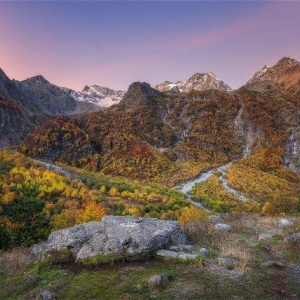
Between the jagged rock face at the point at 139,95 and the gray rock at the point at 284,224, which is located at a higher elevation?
the jagged rock face at the point at 139,95

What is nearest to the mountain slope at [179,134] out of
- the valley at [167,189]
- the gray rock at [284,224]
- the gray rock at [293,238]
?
the valley at [167,189]

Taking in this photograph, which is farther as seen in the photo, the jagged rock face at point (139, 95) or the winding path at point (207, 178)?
the jagged rock face at point (139, 95)

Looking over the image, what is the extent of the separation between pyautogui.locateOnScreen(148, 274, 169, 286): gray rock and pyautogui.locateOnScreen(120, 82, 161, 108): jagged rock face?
378 feet

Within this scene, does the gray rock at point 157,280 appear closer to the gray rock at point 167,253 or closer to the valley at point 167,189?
the valley at point 167,189

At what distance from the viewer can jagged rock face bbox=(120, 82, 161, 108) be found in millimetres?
125594

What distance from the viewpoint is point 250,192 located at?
59594mm

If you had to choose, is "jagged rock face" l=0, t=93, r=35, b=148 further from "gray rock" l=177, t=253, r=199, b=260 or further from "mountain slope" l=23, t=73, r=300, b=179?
"gray rock" l=177, t=253, r=199, b=260

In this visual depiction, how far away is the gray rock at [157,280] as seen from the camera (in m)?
A: 9.11

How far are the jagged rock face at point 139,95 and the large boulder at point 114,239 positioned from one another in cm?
11059

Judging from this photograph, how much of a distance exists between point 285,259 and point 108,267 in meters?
6.55

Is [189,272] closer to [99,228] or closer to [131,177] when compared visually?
[99,228]

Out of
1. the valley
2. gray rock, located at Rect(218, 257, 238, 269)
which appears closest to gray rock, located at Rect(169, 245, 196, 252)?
the valley

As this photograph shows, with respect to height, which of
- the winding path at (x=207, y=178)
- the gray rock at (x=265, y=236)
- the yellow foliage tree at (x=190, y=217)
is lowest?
the winding path at (x=207, y=178)

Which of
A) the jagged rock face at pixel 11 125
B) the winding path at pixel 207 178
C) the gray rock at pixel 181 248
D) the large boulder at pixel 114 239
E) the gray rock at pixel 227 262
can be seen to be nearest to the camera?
the gray rock at pixel 227 262
